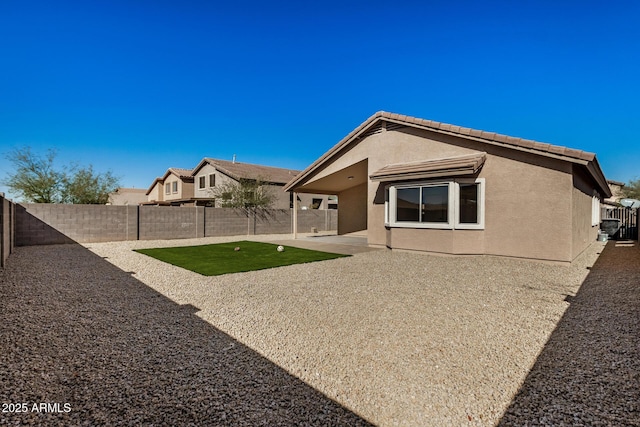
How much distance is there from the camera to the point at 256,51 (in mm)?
16078

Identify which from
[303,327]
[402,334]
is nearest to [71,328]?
[303,327]

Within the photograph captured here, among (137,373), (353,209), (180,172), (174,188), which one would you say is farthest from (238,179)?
(137,373)

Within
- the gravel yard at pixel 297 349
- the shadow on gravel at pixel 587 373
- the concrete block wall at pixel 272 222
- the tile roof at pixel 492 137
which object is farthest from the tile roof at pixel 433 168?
the concrete block wall at pixel 272 222

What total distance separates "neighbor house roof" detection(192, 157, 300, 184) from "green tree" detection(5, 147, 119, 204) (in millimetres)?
10306

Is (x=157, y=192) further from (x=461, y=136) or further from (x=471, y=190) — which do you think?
(x=471, y=190)

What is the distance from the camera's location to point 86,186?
18969 millimetres

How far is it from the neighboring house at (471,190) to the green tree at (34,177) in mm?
18466

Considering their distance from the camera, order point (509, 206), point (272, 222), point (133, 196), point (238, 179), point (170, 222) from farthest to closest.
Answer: point (133, 196) → point (238, 179) → point (272, 222) → point (170, 222) → point (509, 206)

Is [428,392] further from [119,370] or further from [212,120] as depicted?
[212,120]

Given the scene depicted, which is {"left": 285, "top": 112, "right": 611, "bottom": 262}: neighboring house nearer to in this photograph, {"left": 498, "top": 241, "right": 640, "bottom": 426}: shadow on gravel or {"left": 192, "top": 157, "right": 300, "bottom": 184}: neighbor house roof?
{"left": 498, "top": 241, "right": 640, "bottom": 426}: shadow on gravel

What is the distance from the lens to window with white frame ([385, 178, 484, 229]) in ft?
34.1

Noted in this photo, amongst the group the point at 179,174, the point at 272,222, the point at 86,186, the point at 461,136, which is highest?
the point at 179,174

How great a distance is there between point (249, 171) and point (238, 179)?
539 centimetres

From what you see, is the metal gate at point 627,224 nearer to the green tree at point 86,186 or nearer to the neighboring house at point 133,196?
the green tree at point 86,186
